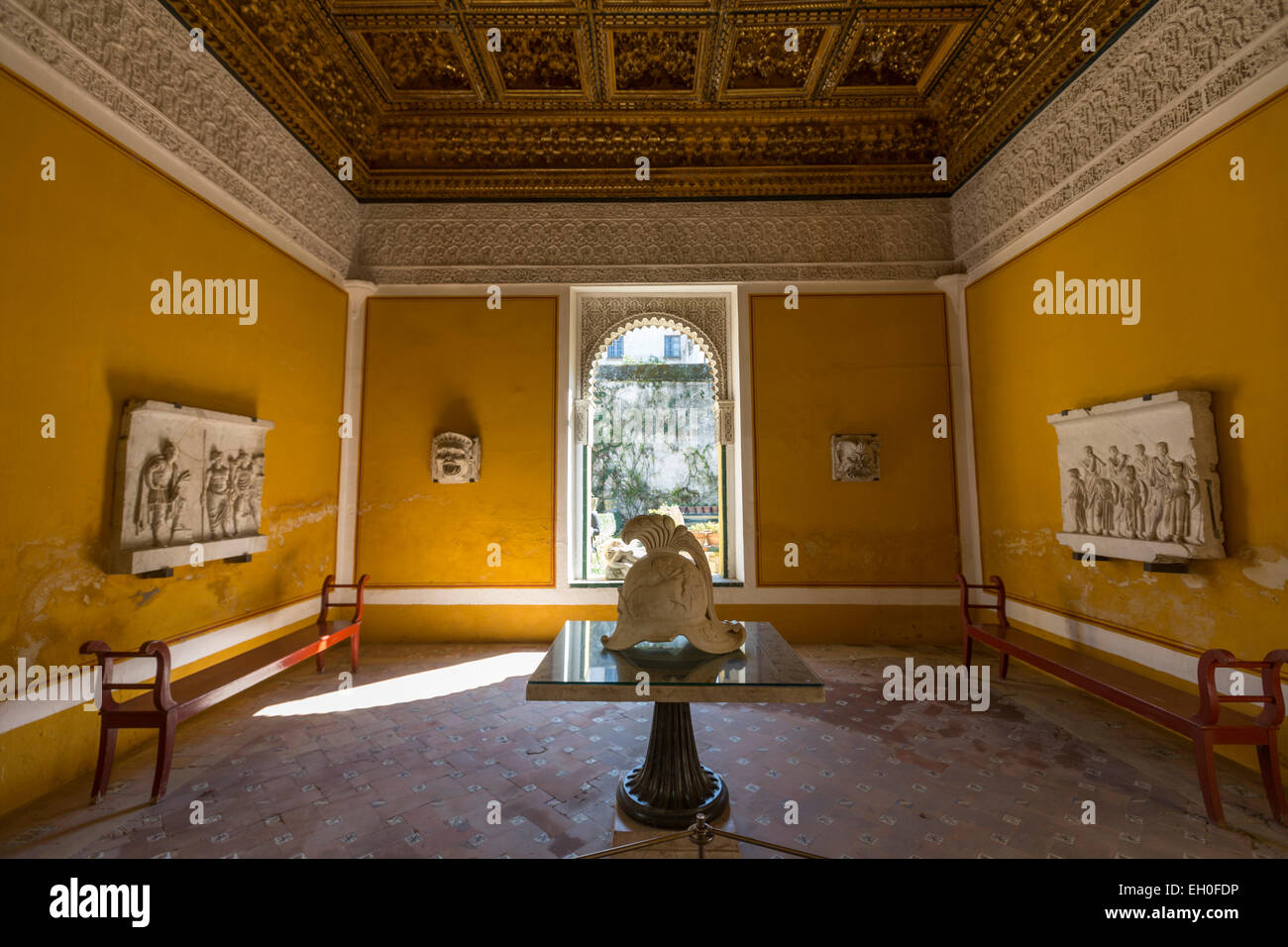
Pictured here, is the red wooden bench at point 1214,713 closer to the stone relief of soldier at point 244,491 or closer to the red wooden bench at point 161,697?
the red wooden bench at point 161,697

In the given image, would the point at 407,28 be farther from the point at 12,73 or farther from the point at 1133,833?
the point at 1133,833

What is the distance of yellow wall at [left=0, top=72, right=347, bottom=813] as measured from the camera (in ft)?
8.89

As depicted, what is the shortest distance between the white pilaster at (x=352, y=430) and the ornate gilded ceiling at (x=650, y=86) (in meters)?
1.18

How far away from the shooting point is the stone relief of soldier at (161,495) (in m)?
3.29

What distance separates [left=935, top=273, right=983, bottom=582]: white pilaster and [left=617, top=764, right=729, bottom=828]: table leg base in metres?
4.15

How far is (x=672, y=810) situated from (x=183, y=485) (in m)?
3.65

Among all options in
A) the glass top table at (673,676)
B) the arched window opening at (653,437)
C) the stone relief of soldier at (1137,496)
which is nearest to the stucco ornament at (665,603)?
the glass top table at (673,676)

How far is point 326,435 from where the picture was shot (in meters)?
5.46

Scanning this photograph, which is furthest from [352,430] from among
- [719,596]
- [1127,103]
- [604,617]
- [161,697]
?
[1127,103]

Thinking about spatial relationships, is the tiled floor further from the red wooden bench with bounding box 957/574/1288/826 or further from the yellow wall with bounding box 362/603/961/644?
the yellow wall with bounding box 362/603/961/644

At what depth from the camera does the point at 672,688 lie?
7.11 ft

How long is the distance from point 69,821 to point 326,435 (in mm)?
3585

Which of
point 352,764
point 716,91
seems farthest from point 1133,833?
point 716,91

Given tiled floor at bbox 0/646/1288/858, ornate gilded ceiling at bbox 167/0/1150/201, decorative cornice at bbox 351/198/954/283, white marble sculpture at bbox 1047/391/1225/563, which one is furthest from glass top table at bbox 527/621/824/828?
ornate gilded ceiling at bbox 167/0/1150/201
